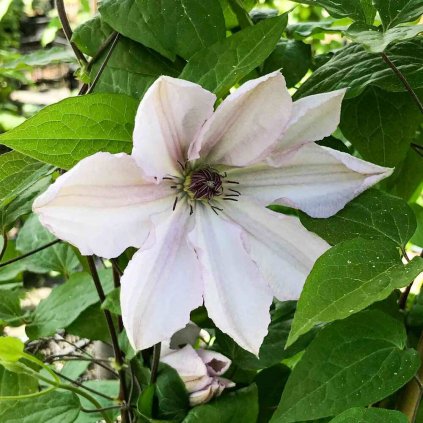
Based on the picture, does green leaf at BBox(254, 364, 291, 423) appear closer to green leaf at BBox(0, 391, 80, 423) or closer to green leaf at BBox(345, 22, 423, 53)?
green leaf at BBox(0, 391, 80, 423)

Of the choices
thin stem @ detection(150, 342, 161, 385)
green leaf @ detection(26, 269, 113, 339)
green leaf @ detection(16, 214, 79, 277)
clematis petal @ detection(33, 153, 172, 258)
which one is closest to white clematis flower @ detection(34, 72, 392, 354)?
clematis petal @ detection(33, 153, 172, 258)

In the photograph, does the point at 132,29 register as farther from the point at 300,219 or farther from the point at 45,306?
the point at 45,306

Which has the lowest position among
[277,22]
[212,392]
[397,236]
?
[212,392]

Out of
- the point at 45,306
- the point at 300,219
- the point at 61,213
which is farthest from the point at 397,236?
the point at 45,306

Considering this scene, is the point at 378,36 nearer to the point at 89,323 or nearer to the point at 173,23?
the point at 173,23

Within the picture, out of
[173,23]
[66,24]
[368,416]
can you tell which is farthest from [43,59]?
[368,416]
